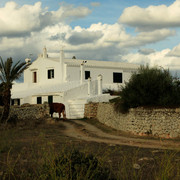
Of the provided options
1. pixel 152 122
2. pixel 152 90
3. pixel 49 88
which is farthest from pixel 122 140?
pixel 49 88

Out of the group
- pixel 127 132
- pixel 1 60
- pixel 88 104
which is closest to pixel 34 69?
pixel 88 104

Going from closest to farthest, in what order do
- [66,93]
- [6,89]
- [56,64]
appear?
[6,89] → [66,93] → [56,64]

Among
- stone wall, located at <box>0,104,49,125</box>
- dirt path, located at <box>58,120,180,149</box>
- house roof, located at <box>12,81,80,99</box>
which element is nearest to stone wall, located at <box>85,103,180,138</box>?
dirt path, located at <box>58,120,180,149</box>

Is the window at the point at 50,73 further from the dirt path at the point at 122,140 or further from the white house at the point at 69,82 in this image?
Result: the dirt path at the point at 122,140

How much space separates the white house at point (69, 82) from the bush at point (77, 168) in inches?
978

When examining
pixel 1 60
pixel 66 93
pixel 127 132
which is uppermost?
pixel 1 60

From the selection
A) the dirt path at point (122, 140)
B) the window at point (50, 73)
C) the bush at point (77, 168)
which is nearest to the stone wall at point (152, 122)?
the dirt path at point (122, 140)

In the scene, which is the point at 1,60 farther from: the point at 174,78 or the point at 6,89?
the point at 174,78

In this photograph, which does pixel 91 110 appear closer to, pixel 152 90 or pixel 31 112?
pixel 31 112

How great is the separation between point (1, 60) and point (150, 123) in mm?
13006

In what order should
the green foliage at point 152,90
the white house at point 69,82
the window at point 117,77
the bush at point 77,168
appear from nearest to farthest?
the bush at point 77,168
the green foliage at point 152,90
the white house at point 69,82
the window at point 117,77

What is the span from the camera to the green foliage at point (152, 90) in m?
19.4

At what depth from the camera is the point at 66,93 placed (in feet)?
113

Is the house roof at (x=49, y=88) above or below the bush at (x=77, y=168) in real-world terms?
above
